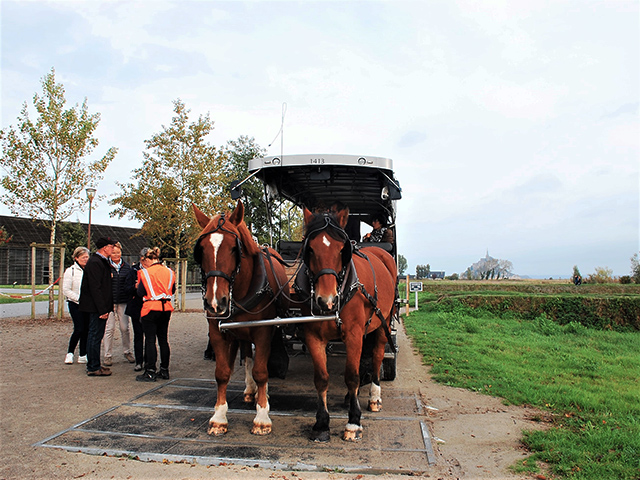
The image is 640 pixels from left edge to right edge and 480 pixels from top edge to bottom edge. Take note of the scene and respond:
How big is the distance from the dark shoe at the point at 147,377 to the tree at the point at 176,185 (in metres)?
11.1

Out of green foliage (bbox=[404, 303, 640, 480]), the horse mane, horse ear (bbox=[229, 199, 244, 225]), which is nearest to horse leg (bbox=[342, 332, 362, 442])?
the horse mane

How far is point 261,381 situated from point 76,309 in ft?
15.8

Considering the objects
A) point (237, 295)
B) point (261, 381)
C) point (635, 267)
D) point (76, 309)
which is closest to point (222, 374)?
point (261, 381)

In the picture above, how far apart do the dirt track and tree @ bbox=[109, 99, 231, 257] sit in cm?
868

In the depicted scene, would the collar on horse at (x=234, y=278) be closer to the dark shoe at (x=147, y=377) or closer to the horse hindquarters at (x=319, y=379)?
the horse hindquarters at (x=319, y=379)

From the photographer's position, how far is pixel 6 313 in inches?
621

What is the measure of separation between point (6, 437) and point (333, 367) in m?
5.01

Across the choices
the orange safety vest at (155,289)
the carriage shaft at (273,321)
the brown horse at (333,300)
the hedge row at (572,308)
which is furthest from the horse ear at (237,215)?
the hedge row at (572,308)

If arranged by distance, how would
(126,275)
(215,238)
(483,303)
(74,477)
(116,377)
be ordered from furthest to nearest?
(483,303), (126,275), (116,377), (215,238), (74,477)

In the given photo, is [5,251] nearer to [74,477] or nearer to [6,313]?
[6,313]

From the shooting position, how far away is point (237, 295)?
4.66 m

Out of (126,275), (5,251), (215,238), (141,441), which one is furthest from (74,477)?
(5,251)

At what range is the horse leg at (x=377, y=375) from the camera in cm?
553

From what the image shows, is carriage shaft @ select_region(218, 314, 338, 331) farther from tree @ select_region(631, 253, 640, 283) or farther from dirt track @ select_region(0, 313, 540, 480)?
tree @ select_region(631, 253, 640, 283)
